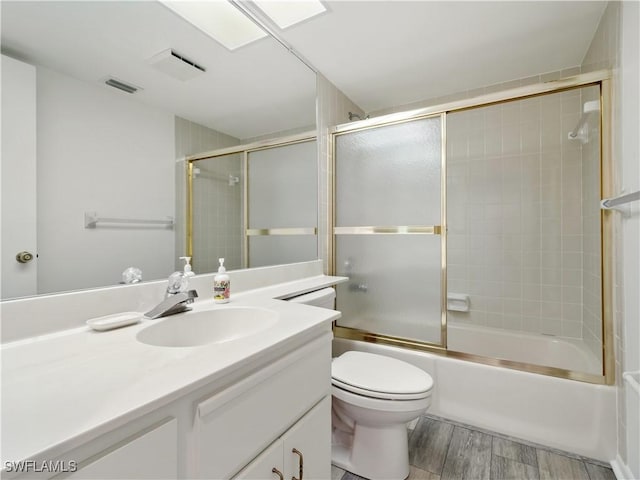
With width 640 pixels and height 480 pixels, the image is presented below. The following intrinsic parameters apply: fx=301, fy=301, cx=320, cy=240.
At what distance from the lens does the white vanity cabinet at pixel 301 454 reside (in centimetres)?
72

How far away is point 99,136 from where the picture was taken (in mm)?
932

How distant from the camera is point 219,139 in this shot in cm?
137

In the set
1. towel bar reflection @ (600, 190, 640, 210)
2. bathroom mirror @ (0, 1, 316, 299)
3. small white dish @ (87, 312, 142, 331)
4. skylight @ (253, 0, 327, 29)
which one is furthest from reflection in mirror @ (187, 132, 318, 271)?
towel bar reflection @ (600, 190, 640, 210)

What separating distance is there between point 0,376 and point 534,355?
270cm

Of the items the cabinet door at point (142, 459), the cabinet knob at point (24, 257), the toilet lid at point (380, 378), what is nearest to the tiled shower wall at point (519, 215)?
the toilet lid at point (380, 378)

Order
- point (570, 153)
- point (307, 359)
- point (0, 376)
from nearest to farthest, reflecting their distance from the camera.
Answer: point (0, 376) → point (307, 359) → point (570, 153)

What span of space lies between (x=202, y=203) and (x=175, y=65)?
0.55m

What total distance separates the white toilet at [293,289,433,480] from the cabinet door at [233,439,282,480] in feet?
1.92

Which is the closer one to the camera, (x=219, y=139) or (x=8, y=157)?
(x=8, y=157)

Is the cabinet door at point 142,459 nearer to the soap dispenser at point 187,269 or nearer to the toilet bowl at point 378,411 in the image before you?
the soap dispenser at point 187,269

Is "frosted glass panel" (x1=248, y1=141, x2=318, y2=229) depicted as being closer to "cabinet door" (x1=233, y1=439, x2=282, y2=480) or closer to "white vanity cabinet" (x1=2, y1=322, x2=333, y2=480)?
"white vanity cabinet" (x1=2, y1=322, x2=333, y2=480)

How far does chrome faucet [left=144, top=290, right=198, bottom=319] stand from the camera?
37.7 inches

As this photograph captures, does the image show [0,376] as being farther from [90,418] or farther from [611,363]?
[611,363]

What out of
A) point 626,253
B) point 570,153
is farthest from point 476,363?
point 570,153
